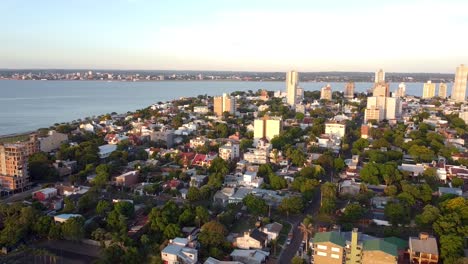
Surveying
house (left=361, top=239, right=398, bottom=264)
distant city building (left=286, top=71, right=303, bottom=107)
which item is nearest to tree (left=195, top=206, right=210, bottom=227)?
house (left=361, top=239, right=398, bottom=264)

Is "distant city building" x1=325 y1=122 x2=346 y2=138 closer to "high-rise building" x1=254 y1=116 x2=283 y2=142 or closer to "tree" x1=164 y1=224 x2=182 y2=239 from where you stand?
"high-rise building" x1=254 y1=116 x2=283 y2=142

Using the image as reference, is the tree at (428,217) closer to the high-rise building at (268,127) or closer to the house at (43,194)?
the house at (43,194)

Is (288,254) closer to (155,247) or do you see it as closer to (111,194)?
(155,247)

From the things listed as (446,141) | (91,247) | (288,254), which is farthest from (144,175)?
(446,141)

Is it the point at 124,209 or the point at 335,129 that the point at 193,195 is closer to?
the point at 124,209

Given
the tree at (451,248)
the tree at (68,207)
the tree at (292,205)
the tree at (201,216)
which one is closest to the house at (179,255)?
the tree at (201,216)

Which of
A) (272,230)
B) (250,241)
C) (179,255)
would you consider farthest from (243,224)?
(179,255)

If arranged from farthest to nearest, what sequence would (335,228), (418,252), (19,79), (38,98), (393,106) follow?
(19,79)
(38,98)
(393,106)
(335,228)
(418,252)
